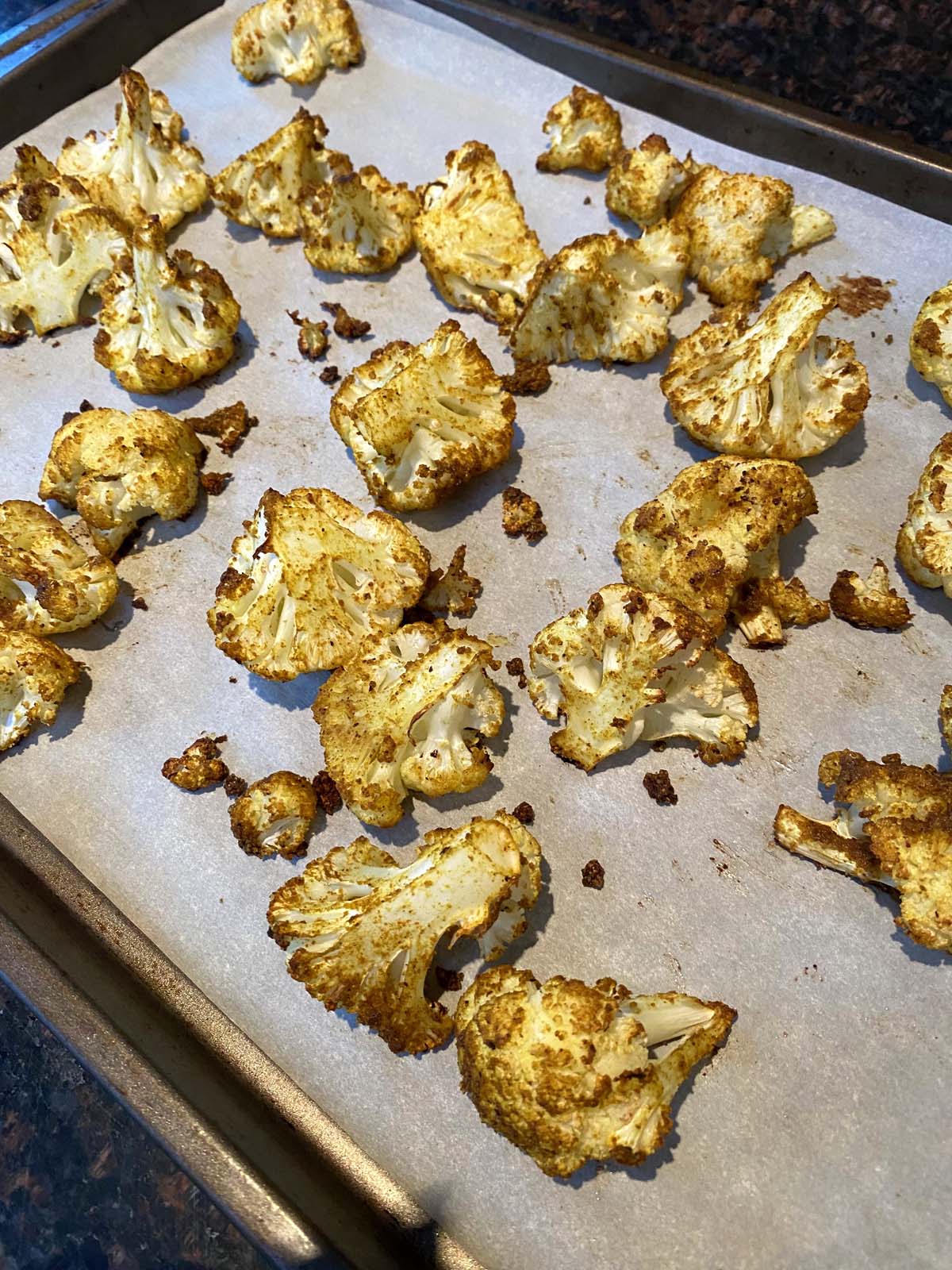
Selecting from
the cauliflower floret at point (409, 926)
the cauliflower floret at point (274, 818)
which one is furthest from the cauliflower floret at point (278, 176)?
the cauliflower floret at point (409, 926)

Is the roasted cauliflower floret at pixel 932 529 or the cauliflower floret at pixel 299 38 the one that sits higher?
the cauliflower floret at pixel 299 38

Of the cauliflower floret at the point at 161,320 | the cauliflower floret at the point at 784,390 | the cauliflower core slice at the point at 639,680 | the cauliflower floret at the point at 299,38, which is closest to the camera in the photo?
the cauliflower core slice at the point at 639,680

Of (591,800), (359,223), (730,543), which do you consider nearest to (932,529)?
(730,543)

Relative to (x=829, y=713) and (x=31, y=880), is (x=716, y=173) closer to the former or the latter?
(x=829, y=713)

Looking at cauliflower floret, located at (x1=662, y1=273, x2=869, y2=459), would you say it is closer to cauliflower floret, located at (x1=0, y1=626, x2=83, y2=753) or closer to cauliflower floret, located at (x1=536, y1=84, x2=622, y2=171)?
cauliflower floret, located at (x1=536, y1=84, x2=622, y2=171)

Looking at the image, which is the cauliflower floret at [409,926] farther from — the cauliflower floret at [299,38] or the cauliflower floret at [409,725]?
the cauliflower floret at [299,38]

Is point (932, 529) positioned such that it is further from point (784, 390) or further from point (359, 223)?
point (359, 223)
